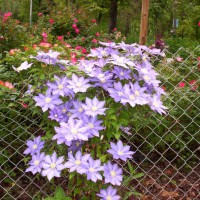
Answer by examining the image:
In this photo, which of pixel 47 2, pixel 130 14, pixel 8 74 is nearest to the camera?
pixel 8 74

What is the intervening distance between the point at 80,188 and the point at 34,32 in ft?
15.4

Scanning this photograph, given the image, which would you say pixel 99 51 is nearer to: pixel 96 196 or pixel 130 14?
pixel 96 196

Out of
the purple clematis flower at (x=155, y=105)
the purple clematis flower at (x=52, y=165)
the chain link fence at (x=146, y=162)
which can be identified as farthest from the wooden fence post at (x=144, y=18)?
the purple clematis flower at (x=52, y=165)

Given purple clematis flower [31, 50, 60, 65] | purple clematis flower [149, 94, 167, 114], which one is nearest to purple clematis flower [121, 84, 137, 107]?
purple clematis flower [149, 94, 167, 114]

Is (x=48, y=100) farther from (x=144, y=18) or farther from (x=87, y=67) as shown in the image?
(x=144, y=18)

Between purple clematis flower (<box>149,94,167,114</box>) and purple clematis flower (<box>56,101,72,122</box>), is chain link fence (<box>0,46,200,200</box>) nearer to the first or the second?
purple clematis flower (<box>149,94,167,114</box>)

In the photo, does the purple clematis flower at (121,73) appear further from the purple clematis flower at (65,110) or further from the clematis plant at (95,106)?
the purple clematis flower at (65,110)

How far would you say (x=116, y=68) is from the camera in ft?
5.54

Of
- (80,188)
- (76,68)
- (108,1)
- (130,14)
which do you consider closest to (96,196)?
(80,188)

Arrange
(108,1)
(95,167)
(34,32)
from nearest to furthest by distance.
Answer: (95,167) < (34,32) < (108,1)

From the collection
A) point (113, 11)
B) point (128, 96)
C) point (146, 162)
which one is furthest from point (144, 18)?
point (113, 11)

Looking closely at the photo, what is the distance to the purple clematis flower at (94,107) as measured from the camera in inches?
64.3

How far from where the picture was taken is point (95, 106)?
1655 millimetres

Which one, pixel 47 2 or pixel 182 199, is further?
pixel 47 2
